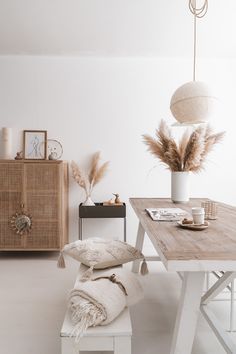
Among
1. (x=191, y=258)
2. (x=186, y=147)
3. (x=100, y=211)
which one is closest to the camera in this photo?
(x=191, y=258)

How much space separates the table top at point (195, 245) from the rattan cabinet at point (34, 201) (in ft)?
6.18

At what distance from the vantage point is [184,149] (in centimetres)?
244

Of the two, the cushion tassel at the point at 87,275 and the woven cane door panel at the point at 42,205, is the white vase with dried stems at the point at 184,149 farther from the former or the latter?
the woven cane door panel at the point at 42,205

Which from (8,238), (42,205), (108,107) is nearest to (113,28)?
(108,107)

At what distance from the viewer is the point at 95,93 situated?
4035 millimetres

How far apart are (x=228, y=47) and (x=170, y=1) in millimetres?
1284

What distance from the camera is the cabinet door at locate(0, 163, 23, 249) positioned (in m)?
3.54

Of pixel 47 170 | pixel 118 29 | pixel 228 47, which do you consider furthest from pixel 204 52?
pixel 47 170

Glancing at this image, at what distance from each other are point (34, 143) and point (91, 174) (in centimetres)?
80

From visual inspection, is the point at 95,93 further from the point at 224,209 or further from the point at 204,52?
the point at 224,209

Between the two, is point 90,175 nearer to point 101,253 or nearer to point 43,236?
point 43,236

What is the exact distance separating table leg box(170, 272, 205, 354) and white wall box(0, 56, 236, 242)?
280cm

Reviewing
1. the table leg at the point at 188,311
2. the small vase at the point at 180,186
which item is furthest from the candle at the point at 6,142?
the table leg at the point at 188,311

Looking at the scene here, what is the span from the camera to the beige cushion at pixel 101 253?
1847 millimetres
